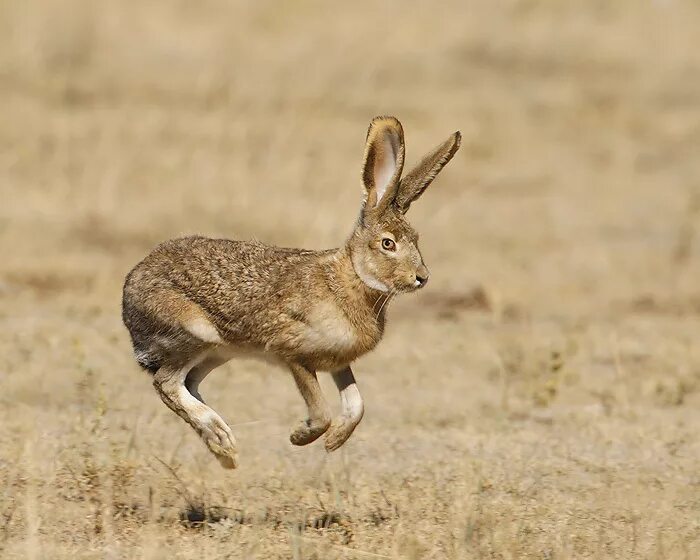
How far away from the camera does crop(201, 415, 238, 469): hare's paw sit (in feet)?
18.9

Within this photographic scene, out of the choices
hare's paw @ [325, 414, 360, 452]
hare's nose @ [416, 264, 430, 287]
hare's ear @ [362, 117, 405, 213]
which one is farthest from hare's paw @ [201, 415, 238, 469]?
hare's ear @ [362, 117, 405, 213]

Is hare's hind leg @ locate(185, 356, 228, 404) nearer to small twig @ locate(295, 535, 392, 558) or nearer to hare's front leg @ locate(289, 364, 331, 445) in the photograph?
hare's front leg @ locate(289, 364, 331, 445)

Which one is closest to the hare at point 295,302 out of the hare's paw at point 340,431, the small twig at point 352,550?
the hare's paw at point 340,431

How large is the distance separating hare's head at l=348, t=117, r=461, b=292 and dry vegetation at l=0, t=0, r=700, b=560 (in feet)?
3.22

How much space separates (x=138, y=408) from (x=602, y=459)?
2.37 m

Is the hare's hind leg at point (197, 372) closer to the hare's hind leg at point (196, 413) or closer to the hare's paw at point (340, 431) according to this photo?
the hare's hind leg at point (196, 413)

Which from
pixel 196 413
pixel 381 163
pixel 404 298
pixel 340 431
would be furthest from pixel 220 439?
pixel 404 298

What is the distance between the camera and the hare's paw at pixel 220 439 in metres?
5.75

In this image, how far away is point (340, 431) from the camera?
18.9 feet

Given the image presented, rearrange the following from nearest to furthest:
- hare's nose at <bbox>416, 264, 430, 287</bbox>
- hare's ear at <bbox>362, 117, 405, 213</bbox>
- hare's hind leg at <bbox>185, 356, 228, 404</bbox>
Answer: hare's nose at <bbox>416, 264, 430, 287</bbox> → hare's ear at <bbox>362, 117, 405, 213</bbox> → hare's hind leg at <bbox>185, 356, 228, 404</bbox>

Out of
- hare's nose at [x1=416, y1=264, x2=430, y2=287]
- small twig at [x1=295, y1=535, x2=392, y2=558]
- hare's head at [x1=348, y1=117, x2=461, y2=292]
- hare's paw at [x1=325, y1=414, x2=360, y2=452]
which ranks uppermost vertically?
hare's head at [x1=348, y1=117, x2=461, y2=292]

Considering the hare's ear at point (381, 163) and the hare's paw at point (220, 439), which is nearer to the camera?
the hare's paw at point (220, 439)

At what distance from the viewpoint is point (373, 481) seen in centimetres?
661

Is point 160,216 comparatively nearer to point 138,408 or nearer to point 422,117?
point 422,117
